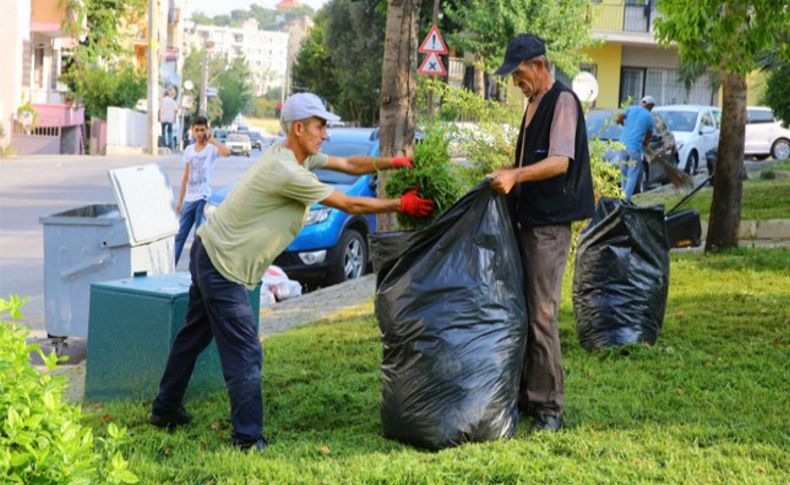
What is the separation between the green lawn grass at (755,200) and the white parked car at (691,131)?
17.1 feet

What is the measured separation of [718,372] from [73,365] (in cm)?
464

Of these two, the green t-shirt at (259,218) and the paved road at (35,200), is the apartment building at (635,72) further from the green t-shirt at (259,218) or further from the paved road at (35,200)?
the green t-shirt at (259,218)

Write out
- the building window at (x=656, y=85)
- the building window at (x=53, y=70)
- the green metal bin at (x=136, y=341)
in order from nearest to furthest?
the green metal bin at (x=136, y=341) < the building window at (x=656, y=85) < the building window at (x=53, y=70)

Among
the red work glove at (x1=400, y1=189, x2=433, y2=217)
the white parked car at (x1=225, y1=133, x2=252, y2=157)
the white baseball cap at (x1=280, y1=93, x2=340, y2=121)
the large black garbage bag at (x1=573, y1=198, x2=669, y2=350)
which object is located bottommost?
the white parked car at (x1=225, y1=133, x2=252, y2=157)

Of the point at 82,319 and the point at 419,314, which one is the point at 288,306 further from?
the point at 419,314

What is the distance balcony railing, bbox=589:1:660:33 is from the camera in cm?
4138

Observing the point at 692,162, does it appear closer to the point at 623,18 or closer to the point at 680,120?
the point at 680,120

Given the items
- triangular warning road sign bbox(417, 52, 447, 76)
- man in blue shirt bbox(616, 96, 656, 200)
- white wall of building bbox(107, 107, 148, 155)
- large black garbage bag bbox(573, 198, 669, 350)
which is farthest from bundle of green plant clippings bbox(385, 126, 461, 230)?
white wall of building bbox(107, 107, 148, 155)

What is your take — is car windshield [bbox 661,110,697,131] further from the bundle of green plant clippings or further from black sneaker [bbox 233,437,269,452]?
black sneaker [bbox 233,437,269,452]

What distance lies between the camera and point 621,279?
7.91m

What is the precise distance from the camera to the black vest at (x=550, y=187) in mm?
5879

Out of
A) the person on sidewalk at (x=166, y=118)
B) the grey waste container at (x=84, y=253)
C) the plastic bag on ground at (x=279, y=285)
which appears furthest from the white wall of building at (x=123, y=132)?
the grey waste container at (x=84, y=253)

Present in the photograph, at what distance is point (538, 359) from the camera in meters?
5.98

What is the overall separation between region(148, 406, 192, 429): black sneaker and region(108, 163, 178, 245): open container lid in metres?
3.34
